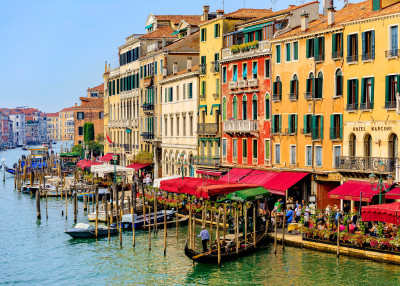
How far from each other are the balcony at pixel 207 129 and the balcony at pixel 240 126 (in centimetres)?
172

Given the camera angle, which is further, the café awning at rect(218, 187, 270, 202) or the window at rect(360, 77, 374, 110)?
the window at rect(360, 77, 374, 110)

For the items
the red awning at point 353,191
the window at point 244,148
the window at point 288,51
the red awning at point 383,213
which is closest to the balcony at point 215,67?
the window at point 244,148

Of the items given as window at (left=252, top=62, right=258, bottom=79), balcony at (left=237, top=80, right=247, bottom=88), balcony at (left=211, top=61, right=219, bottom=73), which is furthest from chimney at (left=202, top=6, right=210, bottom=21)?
window at (left=252, top=62, right=258, bottom=79)

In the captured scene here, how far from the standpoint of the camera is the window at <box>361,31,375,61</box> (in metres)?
36.2

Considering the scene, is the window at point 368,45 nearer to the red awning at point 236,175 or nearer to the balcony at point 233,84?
the red awning at point 236,175

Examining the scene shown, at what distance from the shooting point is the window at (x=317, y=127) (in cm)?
4019

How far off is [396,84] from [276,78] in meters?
10.4

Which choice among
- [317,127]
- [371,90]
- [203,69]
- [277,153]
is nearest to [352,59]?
[371,90]

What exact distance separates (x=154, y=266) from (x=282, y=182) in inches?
413

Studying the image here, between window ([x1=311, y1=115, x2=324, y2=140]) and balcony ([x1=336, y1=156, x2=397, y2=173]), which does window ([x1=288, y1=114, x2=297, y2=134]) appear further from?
balcony ([x1=336, y1=156, x2=397, y2=173])

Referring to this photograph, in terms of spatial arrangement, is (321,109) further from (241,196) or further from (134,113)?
(134,113)

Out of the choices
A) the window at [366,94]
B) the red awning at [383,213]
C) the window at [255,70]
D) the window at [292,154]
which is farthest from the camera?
the window at [255,70]

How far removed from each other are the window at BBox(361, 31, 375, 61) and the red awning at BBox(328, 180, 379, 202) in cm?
590

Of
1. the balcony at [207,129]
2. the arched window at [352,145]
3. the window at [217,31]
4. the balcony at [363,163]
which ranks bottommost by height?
the balcony at [363,163]
